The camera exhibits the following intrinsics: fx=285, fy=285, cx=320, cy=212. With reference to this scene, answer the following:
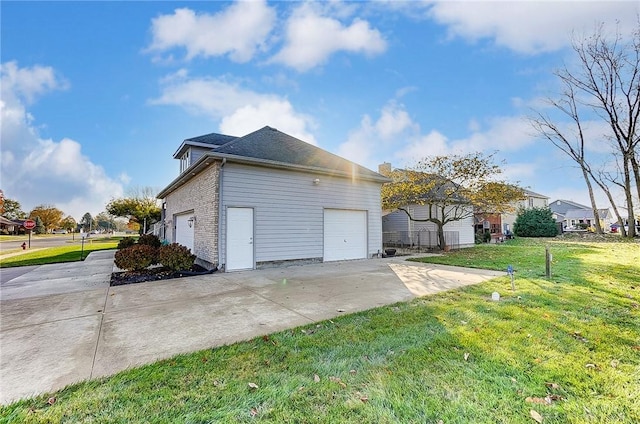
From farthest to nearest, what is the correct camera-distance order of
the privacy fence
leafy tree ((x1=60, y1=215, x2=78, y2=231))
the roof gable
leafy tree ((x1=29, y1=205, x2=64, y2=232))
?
leafy tree ((x1=60, y1=215, x2=78, y2=231)) < leafy tree ((x1=29, y1=205, x2=64, y2=232)) < the privacy fence < the roof gable

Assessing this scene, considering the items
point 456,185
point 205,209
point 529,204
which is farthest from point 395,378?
point 529,204

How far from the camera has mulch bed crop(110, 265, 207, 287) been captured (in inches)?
297

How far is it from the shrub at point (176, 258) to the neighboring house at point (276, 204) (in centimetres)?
75

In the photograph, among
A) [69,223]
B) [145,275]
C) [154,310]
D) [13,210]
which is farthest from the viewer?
[69,223]

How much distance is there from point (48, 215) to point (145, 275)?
59.9 metres

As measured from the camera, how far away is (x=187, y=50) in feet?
32.2

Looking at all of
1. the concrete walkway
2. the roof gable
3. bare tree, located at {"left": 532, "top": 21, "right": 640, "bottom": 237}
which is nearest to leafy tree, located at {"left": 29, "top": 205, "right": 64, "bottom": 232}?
the roof gable

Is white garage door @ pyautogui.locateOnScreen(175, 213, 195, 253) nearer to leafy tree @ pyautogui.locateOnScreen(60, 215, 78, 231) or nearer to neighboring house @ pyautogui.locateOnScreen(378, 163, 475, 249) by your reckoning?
neighboring house @ pyautogui.locateOnScreen(378, 163, 475, 249)

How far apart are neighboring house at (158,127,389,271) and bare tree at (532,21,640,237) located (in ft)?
64.5

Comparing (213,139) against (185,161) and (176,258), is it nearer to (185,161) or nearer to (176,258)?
(185,161)

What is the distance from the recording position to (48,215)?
165 ft

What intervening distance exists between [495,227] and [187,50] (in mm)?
25328

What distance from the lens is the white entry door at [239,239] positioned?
9013mm

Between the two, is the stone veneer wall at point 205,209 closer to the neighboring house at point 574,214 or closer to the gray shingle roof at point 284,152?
the gray shingle roof at point 284,152
